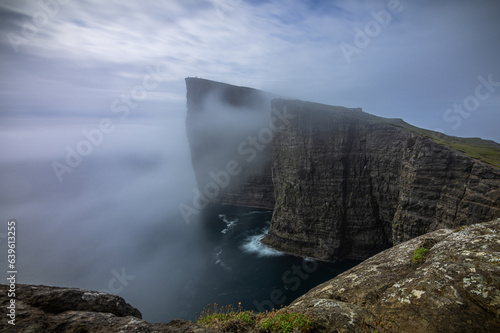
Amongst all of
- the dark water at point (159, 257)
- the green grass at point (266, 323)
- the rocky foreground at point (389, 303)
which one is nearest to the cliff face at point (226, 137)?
the dark water at point (159, 257)

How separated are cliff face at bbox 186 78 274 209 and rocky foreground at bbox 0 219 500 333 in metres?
92.3

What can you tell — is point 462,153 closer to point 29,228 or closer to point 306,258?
point 306,258

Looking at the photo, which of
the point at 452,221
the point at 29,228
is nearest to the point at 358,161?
the point at 452,221

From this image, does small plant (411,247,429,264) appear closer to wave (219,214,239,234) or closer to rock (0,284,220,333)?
rock (0,284,220,333)

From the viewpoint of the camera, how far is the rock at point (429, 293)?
532cm

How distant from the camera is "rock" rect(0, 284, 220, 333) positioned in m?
4.29

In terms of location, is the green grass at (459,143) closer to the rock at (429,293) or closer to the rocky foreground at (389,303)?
the rock at (429,293)

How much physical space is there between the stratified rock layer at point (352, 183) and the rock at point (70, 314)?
48.3 m

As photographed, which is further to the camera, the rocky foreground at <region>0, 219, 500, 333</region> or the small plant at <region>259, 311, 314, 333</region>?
the small plant at <region>259, 311, 314, 333</region>

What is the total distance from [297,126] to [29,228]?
355 feet

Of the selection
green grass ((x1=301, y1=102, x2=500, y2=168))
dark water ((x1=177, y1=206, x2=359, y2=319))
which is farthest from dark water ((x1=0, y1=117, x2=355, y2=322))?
green grass ((x1=301, y1=102, x2=500, y2=168))

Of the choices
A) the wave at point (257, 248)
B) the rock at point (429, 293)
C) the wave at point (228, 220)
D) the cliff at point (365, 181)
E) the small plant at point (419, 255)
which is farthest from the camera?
the wave at point (228, 220)

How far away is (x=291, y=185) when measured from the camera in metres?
62.4

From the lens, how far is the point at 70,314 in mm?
4824
